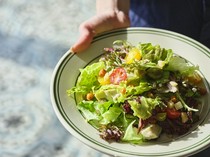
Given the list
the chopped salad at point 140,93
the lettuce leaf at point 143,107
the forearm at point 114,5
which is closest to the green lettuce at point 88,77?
the chopped salad at point 140,93

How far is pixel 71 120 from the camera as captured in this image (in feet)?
3.54

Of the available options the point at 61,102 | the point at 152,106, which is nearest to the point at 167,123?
the point at 152,106

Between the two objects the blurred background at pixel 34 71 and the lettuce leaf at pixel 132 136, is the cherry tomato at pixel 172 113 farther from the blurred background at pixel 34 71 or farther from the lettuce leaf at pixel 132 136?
the blurred background at pixel 34 71

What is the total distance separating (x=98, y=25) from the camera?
4.62ft

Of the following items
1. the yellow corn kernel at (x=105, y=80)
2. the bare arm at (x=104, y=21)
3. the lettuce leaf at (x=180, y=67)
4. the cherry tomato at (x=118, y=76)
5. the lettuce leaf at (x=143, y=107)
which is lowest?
the lettuce leaf at (x=143, y=107)

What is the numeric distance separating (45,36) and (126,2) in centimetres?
69

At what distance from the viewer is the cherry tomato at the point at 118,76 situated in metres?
1.16

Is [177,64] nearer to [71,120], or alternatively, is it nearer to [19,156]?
[71,120]

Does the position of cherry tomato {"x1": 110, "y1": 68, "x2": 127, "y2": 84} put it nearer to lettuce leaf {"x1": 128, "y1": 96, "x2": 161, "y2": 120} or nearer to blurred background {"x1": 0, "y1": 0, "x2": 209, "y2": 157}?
lettuce leaf {"x1": 128, "y1": 96, "x2": 161, "y2": 120}

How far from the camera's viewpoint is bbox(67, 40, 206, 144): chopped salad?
107 cm

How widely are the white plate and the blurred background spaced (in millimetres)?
450

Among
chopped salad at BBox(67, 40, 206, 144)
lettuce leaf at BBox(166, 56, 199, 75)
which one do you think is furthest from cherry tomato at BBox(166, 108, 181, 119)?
lettuce leaf at BBox(166, 56, 199, 75)

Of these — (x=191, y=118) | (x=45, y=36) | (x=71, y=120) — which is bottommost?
(x=191, y=118)

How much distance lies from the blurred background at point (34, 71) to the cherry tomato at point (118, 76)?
48 cm
